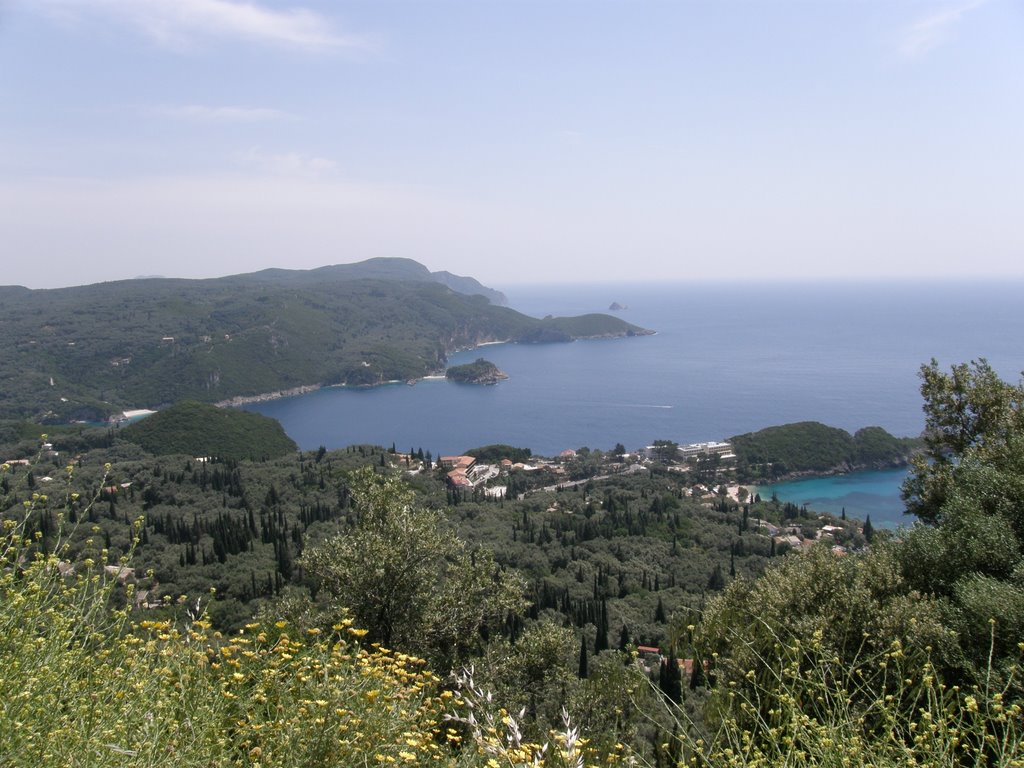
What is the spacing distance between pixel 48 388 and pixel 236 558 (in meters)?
104

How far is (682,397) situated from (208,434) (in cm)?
6903

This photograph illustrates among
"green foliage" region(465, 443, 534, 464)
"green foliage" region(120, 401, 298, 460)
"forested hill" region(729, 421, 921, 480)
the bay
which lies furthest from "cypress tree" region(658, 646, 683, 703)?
"green foliage" region(120, 401, 298, 460)

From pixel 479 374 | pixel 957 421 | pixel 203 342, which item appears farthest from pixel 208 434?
pixel 957 421

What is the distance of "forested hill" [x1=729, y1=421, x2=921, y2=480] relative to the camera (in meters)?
67.8

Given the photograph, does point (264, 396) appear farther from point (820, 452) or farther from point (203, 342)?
point (820, 452)

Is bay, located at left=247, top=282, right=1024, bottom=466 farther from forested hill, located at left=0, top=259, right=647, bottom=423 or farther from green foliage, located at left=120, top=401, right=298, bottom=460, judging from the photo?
forested hill, located at left=0, top=259, right=647, bottom=423

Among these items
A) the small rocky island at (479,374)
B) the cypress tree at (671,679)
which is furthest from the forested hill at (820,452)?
the small rocky island at (479,374)

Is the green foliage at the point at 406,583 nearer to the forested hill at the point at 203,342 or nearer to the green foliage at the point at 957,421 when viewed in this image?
the green foliage at the point at 957,421

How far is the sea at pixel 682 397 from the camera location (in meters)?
81.8

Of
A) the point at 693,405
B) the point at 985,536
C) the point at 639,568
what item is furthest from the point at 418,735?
the point at 693,405

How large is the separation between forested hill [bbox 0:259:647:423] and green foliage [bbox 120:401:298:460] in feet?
132

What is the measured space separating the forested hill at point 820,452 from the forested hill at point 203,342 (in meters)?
87.0

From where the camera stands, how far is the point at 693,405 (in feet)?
313

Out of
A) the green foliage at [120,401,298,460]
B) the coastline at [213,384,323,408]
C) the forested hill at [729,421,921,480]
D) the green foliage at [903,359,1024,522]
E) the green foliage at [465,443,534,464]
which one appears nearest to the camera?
the green foliage at [903,359,1024,522]
